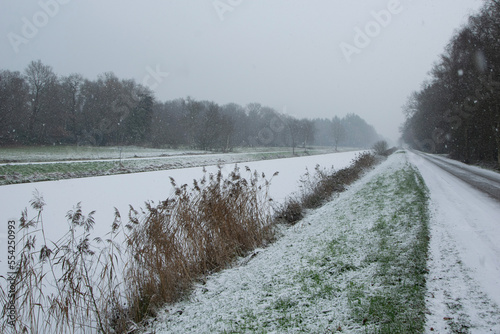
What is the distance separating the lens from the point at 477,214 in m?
6.54

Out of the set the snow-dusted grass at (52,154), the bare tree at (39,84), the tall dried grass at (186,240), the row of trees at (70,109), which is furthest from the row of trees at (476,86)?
the bare tree at (39,84)

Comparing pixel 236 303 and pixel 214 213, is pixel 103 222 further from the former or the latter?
pixel 236 303

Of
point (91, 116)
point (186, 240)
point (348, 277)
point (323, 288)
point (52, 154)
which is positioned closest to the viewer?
point (323, 288)

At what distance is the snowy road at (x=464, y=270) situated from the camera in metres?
2.77

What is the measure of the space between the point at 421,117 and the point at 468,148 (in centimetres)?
3034

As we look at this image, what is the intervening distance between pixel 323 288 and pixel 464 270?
1.91m

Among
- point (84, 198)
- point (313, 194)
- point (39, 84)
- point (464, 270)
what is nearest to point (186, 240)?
point (464, 270)

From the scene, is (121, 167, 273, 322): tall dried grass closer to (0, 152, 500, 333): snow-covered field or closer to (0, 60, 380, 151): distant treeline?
(0, 152, 500, 333): snow-covered field

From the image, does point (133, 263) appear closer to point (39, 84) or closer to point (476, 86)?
point (476, 86)

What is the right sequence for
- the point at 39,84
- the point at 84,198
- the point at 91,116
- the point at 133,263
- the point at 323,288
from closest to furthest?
the point at 323,288 → the point at 133,263 → the point at 84,198 → the point at 39,84 → the point at 91,116

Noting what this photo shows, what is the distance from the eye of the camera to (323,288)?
3.76 m

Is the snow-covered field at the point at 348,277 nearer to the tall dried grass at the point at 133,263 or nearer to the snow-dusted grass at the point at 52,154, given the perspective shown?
the tall dried grass at the point at 133,263

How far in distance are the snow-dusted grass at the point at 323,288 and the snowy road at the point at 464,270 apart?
0.56 feet

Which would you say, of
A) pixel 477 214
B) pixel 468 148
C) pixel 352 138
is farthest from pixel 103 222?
pixel 352 138
